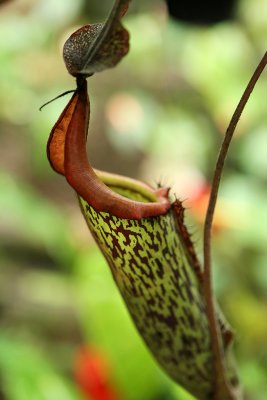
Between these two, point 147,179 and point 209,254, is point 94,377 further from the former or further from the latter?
point 147,179

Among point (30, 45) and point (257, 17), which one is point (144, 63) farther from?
point (30, 45)

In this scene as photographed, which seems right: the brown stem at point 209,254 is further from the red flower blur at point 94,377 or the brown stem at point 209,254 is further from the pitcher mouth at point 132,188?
the red flower blur at point 94,377

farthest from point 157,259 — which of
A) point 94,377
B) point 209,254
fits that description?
point 94,377

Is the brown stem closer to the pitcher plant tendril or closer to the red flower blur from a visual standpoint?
the pitcher plant tendril

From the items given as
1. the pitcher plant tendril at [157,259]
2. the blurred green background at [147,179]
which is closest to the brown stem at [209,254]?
the pitcher plant tendril at [157,259]

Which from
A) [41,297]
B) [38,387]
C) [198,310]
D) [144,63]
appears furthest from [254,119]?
[198,310]

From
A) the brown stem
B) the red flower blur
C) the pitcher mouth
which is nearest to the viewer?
the brown stem

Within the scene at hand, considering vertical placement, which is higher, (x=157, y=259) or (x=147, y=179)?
(x=157, y=259)

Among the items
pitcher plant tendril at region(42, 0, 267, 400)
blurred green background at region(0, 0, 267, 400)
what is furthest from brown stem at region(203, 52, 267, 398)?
blurred green background at region(0, 0, 267, 400)

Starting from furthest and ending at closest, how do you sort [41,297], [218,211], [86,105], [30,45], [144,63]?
[144,63] → [41,297] → [30,45] → [218,211] → [86,105]
